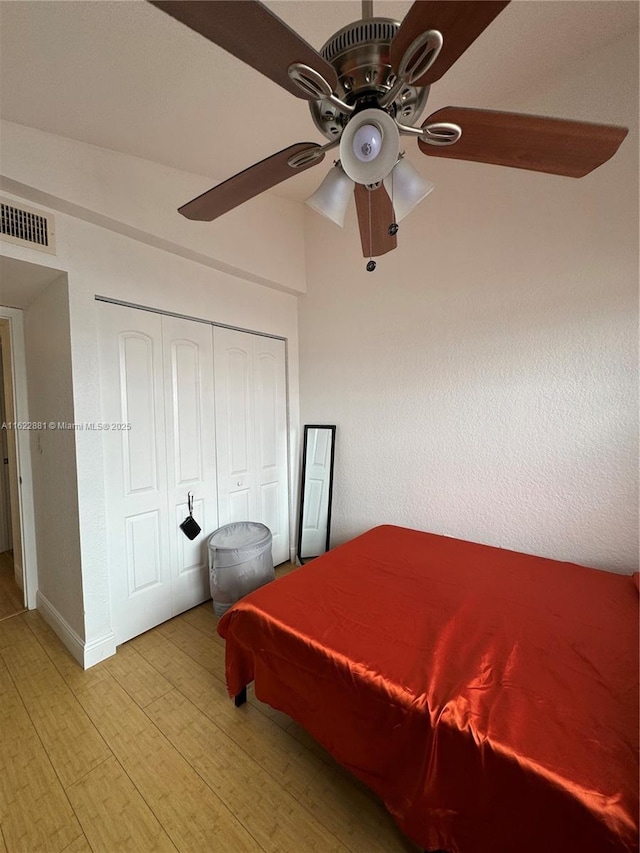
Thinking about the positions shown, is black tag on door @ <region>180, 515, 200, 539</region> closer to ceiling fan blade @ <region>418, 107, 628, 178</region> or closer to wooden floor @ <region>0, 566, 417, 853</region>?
wooden floor @ <region>0, 566, 417, 853</region>

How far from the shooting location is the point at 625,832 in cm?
67

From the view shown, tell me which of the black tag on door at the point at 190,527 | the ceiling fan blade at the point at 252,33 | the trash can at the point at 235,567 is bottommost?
the trash can at the point at 235,567

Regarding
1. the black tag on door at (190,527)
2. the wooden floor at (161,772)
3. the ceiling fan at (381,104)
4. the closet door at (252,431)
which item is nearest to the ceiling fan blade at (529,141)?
the ceiling fan at (381,104)

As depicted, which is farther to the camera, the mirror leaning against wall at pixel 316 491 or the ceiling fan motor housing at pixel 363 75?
the mirror leaning against wall at pixel 316 491

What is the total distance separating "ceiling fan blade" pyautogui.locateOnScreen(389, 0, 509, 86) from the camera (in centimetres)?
67

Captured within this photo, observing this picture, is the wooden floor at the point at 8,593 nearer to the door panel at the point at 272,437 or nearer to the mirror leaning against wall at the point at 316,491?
the door panel at the point at 272,437

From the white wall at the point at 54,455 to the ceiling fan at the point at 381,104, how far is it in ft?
4.16

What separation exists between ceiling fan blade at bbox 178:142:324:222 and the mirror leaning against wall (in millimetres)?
1862

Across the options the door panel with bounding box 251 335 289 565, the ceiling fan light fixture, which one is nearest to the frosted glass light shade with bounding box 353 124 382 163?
the ceiling fan light fixture

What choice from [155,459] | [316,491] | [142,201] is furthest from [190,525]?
[142,201]

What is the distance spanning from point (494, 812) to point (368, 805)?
0.62m

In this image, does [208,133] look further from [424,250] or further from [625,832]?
[625,832]

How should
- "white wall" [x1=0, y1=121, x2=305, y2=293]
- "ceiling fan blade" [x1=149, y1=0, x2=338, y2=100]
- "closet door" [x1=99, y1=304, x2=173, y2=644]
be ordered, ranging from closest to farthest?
1. "ceiling fan blade" [x1=149, y1=0, x2=338, y2=100]
2. "white wall" [x1=0, y1=121, x2=305, y2=293]
3. "closet door" [x1=99, y1=304, x2=173, y2=644]

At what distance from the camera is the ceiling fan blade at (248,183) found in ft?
3.31
